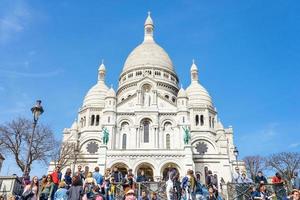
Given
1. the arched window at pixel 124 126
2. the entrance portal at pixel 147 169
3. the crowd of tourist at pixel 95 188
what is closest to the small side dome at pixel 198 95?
the arched window at pixel 124 126

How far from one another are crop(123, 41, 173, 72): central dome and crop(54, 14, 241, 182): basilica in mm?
190

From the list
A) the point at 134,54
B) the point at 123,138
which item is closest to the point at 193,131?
the point at 123,138

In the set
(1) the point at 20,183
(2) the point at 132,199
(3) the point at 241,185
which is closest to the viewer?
(2) the point at 132,199

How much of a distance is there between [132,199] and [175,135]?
3817 cm

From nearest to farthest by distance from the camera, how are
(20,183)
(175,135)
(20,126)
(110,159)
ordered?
(20,183), (20,126), (110,159), (175,135)

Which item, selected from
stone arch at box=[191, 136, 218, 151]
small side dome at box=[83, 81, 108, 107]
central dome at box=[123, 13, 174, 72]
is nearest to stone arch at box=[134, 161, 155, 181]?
stone arch at box=[191, 136, 218, 151]

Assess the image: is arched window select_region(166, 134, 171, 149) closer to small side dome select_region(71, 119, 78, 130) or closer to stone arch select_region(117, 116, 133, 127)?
stone arch select_region(117, 116, 133, 127)

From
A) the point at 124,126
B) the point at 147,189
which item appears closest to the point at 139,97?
the point at 124,126

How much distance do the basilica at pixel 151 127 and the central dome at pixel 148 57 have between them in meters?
0.19

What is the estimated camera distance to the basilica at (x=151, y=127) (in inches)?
1619

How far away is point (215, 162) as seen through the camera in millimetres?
46562

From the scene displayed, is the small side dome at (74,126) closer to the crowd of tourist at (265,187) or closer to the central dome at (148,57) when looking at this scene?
the central dome at (148,57)

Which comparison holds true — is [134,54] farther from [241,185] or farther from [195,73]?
[241,185]

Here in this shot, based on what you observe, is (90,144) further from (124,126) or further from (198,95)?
(198,95)
